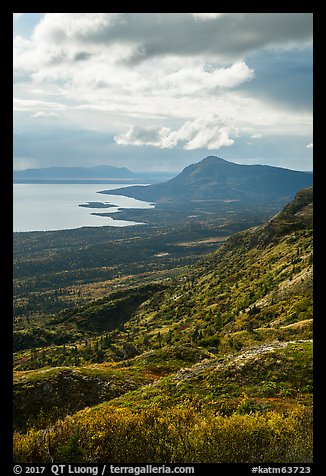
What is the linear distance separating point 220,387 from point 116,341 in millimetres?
57836

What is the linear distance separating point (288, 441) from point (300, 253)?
6494cm

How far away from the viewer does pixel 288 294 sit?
162ft

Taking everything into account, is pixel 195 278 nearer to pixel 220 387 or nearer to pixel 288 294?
pixel 288 294

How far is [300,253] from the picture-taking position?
68938 millimetres

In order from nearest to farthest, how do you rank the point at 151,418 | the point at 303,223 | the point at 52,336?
the point at 151,418 < the point at 303,223 < the point at 52,336
